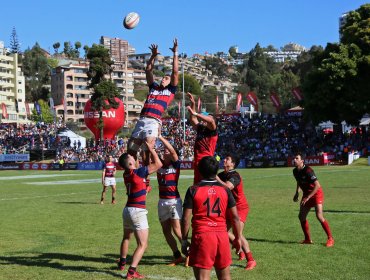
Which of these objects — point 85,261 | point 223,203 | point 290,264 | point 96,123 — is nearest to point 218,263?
point 223,203

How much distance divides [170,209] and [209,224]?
369 cm

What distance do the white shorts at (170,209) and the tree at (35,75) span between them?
469 ft

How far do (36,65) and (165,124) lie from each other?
93362 millimetres

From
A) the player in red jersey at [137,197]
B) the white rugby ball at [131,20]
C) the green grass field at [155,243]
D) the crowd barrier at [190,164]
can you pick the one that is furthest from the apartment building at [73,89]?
the player in red jersey at [137,197]

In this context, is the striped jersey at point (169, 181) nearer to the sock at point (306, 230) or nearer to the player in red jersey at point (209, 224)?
the sock at point (306, 230)

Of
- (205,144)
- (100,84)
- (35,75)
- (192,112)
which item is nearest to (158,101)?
(192,112)

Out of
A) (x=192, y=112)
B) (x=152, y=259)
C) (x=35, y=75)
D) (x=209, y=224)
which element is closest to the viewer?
(x=209, y=224)

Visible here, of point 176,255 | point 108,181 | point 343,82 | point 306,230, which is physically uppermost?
point 343,82

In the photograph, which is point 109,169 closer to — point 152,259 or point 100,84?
point 152,259

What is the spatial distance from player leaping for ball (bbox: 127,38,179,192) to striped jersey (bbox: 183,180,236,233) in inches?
131

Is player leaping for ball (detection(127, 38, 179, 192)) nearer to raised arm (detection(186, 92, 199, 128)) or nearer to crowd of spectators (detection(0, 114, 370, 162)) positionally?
raised arm (detection(186, 92, 199, 128))

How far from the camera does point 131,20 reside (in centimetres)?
1164

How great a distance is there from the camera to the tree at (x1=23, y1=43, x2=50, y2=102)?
150 meters

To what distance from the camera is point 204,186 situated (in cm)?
643
